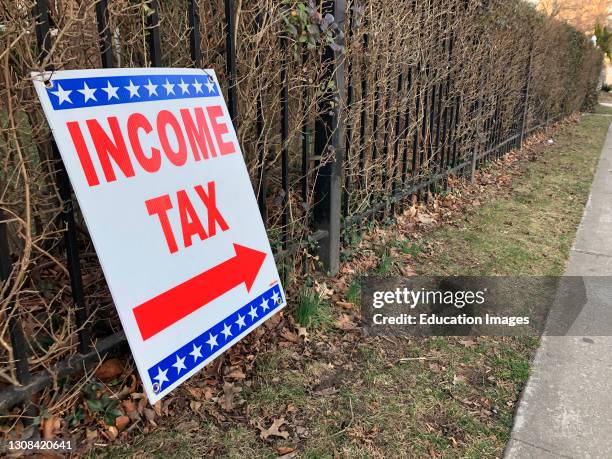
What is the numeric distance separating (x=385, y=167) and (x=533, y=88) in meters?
6.46

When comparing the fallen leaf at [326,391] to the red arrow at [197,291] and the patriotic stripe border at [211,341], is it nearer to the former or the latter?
the patriotic stripe border at [211,341]

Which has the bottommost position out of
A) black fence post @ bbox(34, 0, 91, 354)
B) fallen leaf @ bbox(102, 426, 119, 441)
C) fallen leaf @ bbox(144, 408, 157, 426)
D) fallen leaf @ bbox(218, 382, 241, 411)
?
fallen leaf @ bbox(218, 382, 241, 411)

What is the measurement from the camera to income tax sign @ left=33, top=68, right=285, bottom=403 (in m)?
1.68

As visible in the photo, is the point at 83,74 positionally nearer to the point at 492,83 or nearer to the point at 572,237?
the point at 572,237

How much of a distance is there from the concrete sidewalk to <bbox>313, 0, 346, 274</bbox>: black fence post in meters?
1.42

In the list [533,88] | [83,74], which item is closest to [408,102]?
[83,74]

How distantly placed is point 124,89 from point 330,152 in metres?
1.71

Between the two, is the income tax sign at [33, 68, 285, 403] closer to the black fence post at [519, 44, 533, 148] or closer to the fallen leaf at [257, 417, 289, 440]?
the fallen leaf at [257, 417, 289, 440]

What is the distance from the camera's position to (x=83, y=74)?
171 centimetres

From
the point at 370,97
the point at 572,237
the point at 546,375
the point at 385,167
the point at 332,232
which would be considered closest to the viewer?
the point at 546,375

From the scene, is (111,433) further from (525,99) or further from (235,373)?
(525,99)

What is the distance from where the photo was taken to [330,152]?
3359 millimetres

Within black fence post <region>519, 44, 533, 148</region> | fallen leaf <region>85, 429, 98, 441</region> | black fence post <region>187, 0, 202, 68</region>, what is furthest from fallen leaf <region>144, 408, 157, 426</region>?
black fence post <region>519, 44, 533, 148</region>

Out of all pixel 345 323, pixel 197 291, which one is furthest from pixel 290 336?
pixel 197 291
